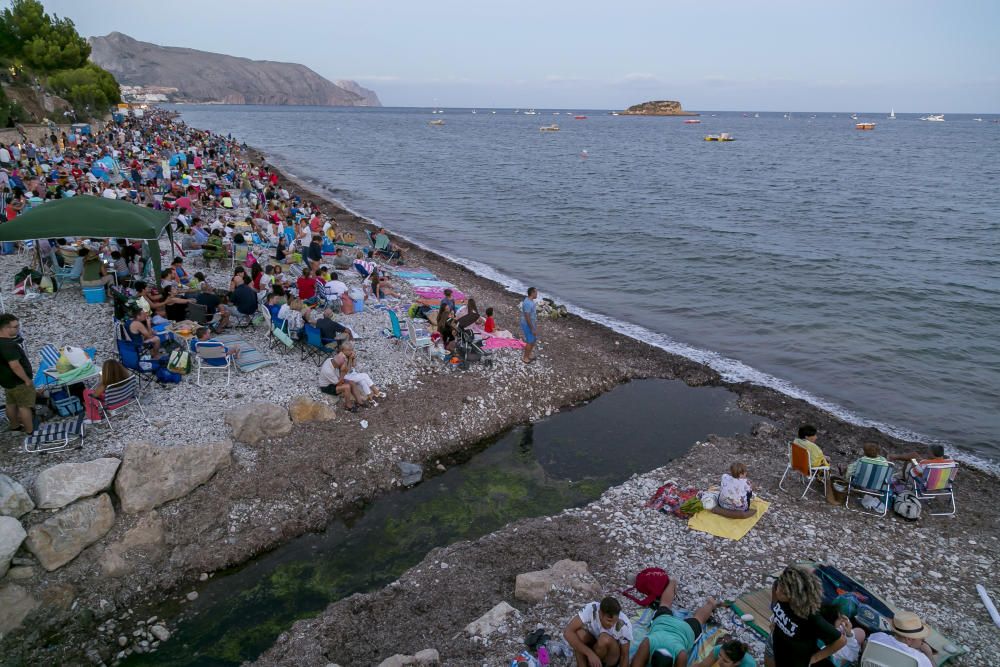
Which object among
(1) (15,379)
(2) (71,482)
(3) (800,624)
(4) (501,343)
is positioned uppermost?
(1) (15,379)

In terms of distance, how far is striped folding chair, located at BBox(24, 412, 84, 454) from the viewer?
8.39 m

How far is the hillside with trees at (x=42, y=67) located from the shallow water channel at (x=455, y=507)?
49198mm

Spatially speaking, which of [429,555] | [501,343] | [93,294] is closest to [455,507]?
[429,555]

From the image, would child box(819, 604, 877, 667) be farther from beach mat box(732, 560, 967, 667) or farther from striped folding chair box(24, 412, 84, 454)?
striped folding chair box(24, 412, 84, 454)

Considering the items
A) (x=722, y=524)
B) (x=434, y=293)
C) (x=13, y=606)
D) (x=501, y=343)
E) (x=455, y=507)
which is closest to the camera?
(x=13, y=606)

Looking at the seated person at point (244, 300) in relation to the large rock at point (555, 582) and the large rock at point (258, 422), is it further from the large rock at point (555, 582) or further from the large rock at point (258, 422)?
the large rock at point (555, 582)

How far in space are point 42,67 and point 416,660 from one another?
63.0 metres

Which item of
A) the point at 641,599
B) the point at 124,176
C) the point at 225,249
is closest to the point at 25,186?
the point at 124,176

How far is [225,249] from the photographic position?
17.3m

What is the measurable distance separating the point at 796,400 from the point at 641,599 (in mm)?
8779

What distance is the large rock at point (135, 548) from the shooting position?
757 cm

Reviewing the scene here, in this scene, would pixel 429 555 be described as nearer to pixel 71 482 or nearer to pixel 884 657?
pixel 71 482

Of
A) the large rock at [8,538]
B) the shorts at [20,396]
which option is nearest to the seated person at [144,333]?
the shorts at [20,396]

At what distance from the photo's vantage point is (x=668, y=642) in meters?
5.71
